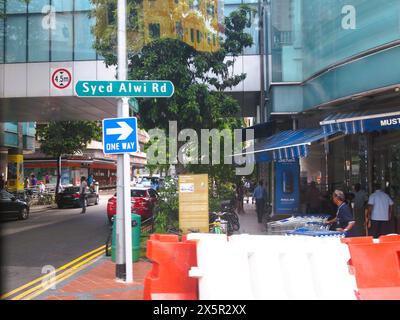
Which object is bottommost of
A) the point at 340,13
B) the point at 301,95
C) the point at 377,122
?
the point at 377,122

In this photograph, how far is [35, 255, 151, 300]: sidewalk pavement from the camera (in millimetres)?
6723

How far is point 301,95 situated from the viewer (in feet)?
45.9

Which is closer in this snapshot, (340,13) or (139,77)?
(340,13)

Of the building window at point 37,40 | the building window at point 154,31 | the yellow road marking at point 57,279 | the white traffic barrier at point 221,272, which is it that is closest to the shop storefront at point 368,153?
the white traffic barrier at point 221,272

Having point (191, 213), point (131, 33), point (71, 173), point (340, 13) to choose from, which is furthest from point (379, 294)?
point (71, 173)

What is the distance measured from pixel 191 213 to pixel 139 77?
4316mm

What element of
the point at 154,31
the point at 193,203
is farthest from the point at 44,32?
the point at 193,203

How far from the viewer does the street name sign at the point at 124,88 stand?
7.58m

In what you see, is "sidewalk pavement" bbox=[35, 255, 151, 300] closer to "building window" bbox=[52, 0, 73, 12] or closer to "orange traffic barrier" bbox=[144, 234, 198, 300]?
"orange traffic barrier" bbox=[144, 234, 198, 300]

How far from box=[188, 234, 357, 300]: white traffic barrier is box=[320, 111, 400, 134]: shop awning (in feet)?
12.7

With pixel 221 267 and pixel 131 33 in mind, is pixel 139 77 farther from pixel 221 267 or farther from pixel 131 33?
pixel 221 267

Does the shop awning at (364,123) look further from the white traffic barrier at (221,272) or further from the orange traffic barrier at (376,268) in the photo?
the white traffic barrier at (221,272)

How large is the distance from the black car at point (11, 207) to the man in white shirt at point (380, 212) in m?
14.4

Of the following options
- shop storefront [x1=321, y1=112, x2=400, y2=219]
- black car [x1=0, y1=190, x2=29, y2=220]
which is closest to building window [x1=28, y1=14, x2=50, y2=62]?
black car [x1=0, y1=190, x2=29, y2=220]
